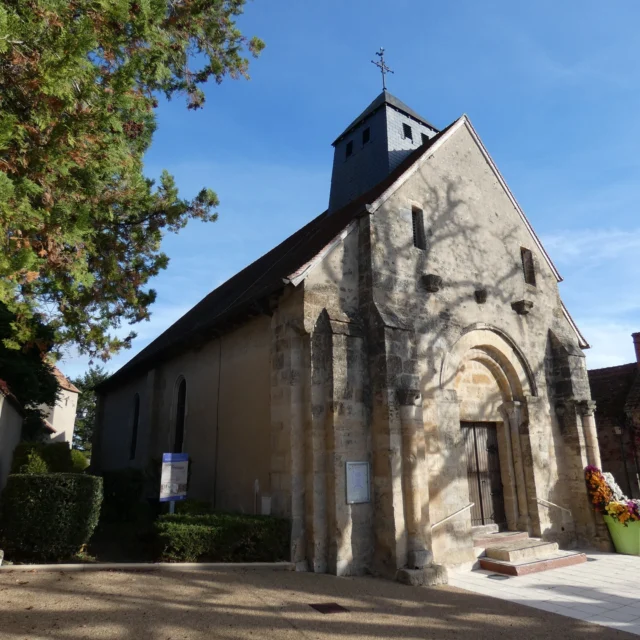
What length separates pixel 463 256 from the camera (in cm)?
1109

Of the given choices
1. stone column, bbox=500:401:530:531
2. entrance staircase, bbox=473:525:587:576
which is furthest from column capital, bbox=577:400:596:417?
entrance staircase, bbox=473:525:587:576

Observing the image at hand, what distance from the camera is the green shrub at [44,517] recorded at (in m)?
6.93

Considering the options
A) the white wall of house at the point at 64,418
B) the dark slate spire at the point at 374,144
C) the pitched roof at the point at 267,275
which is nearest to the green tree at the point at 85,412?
the white wall of house at the point at 64,418

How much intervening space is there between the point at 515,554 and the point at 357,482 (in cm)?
345

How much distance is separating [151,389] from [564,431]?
11.1 meters

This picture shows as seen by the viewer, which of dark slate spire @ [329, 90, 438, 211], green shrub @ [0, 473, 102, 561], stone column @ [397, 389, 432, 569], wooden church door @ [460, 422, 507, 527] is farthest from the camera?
dark slate spire @ [329, 90, 438, 211]

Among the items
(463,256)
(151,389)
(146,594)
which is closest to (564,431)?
(463,256)

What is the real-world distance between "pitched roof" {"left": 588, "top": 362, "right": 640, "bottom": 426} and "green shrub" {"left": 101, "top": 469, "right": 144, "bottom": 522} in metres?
14.9

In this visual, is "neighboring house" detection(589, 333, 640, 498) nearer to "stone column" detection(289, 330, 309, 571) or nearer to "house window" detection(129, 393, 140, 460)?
"stone column" detection(289, 330, 309, 571)

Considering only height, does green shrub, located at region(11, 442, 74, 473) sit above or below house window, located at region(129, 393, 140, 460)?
below

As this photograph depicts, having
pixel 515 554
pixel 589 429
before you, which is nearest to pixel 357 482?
pixel 515 554

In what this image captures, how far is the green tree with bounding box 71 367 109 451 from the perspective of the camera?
140ft

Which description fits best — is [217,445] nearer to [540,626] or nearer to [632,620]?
[540,626]

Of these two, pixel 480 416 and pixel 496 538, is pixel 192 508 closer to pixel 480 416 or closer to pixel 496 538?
pixel 496 538
